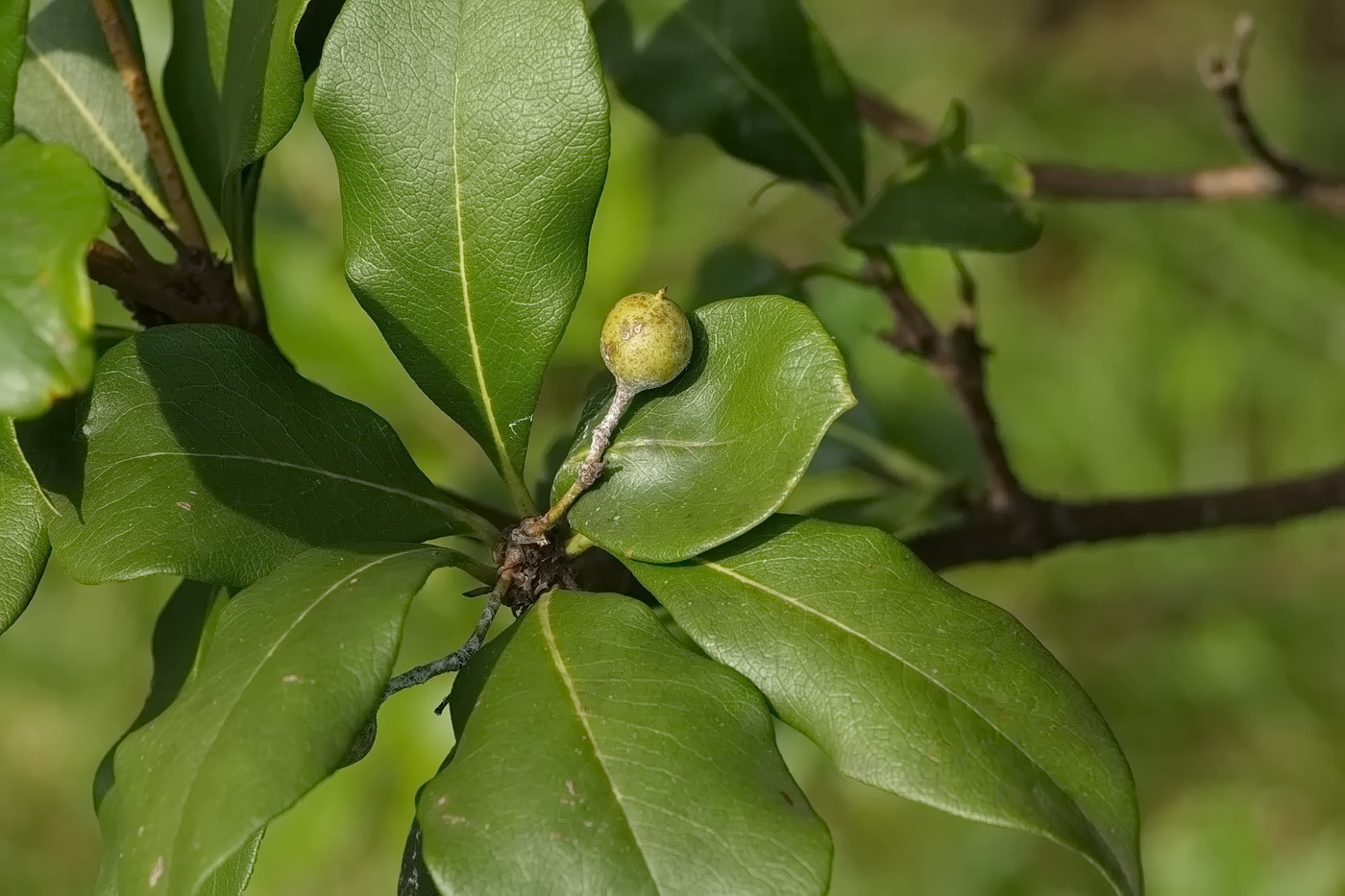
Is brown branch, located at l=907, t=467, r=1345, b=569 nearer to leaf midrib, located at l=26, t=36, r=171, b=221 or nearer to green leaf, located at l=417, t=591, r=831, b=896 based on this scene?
green leaf, located at l=417, t=591, r=831, b=896

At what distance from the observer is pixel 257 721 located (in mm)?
792

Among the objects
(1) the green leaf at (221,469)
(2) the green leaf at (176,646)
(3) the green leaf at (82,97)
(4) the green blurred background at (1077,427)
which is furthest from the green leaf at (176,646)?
(4) the green blurred background at (1077,427)

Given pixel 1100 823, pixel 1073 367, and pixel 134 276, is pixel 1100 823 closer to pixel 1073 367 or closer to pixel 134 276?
pixel 134 276

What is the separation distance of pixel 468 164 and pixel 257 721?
464 mm

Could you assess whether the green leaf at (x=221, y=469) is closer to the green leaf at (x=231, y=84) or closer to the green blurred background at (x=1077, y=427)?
the green leaf at (x=231, y=84)

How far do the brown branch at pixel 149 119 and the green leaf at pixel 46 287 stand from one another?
0.44m

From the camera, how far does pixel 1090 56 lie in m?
4.02

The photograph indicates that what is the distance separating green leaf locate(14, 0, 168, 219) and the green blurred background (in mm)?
1085

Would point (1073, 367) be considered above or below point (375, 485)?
below

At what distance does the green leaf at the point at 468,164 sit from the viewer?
986 mm

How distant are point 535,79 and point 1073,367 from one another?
2.63 meters

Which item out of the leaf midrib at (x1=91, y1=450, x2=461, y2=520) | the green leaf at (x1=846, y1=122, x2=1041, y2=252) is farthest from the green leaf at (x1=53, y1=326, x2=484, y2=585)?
the green leaf at (x1=846, y1=122, x2=1041, y2=252)

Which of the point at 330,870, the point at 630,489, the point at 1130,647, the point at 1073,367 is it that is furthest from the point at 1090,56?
the point at 630,489

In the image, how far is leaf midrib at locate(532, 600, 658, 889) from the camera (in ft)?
2.66
